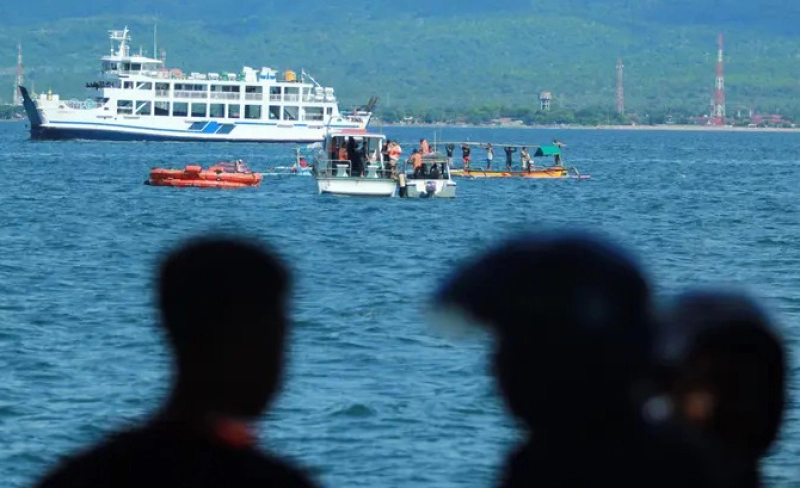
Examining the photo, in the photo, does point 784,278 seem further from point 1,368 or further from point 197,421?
point 197,421

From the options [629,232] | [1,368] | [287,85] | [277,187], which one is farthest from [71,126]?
[1,368]

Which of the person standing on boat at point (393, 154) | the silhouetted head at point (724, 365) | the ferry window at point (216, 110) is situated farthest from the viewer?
the ferry window at point (216, 110)

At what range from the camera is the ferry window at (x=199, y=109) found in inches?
4683

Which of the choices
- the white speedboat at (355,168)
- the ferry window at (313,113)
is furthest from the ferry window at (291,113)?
the white speedboat at (355,168)

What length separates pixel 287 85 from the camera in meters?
116

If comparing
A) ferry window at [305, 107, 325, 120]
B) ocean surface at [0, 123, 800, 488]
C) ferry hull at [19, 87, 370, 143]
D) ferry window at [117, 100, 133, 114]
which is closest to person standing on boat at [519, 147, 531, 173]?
ocean surface at [0, 123, 800, 488]

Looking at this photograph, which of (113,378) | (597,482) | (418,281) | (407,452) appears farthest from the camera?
(418,281)

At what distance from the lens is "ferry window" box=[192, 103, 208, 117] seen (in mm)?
118938

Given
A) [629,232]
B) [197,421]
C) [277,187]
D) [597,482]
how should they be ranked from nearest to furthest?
[597,482], [197,421], [629,232], [277,187]

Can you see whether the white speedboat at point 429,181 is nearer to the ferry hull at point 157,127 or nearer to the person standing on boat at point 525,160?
the person standing on boat at point 525,160

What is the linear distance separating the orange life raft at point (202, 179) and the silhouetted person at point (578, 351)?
181ft

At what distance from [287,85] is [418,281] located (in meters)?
87.6

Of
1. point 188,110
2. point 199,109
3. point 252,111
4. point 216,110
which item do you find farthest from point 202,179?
point 199,109

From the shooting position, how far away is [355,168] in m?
49.2
